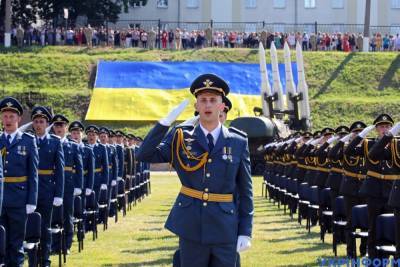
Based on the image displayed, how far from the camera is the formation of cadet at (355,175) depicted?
11.1 m

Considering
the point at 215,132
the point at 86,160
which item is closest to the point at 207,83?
the point at 215,132

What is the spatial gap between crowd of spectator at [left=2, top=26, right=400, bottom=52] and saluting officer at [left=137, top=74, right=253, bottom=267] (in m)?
52.3

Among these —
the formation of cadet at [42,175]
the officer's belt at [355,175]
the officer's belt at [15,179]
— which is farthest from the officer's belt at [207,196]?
the officer's belt at [355,175]

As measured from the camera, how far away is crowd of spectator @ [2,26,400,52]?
2384 inches

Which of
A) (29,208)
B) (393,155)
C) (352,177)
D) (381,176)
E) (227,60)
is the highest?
(393,155)

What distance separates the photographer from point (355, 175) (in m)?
14.0

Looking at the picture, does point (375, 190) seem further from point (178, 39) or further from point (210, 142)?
point (178, 39)

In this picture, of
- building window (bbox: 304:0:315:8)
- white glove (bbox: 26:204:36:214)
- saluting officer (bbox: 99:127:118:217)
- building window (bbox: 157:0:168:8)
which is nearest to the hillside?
building window (bbox: 304:0:315:8)

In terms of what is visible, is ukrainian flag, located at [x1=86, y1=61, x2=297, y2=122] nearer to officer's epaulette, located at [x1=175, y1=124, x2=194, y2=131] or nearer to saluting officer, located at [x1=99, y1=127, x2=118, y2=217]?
saluting officer, located at [x1=99, y1=127, x2=118, y2=217]

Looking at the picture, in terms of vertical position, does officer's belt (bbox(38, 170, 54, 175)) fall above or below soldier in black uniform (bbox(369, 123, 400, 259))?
below

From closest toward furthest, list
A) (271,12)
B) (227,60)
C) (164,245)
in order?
(164,245)
(227,60)
(271,12)

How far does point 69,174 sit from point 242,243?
721cm

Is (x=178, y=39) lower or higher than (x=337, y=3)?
lower

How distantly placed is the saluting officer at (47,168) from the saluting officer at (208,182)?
4.87 meters
